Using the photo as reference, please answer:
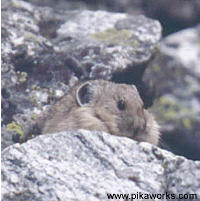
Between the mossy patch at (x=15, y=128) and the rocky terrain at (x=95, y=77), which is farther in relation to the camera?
the mossy patch at (x=15, y=128)

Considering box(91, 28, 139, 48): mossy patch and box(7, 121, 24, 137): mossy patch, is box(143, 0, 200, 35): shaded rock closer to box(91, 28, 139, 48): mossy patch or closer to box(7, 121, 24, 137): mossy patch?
box(91, 28, 139, 48): mossy patch

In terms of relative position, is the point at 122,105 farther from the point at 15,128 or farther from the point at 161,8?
the point at 161,8

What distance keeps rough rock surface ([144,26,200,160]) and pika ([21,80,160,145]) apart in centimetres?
161

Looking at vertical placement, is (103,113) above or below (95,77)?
below

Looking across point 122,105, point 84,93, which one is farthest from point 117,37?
point 122,105

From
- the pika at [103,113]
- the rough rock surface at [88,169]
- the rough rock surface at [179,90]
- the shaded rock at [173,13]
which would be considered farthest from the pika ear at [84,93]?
the shaded rock at [173,13]

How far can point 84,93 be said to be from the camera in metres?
6.91

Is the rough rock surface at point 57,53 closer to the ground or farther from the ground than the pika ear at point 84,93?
farther from the ground

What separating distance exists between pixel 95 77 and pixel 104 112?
2.79 feet

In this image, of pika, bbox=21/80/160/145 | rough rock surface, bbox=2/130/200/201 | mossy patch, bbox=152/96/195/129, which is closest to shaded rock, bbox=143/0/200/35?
mossy patch, bbox=152/96/195/129

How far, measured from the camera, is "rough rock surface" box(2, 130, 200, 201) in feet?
15.1

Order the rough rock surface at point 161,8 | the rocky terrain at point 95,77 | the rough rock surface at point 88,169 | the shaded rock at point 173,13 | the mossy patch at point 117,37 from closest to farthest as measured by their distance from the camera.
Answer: the rough rock surface at point 88,169
the rocky terrain at point 95,77
the mossy patch at point 117,37
the rough rock surface at point 161,8
the shaded rock at point 173,13

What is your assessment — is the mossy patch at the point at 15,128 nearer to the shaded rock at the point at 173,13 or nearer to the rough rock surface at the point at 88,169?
the rough rock surface at the point at 88,169

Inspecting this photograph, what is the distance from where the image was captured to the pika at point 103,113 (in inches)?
258
